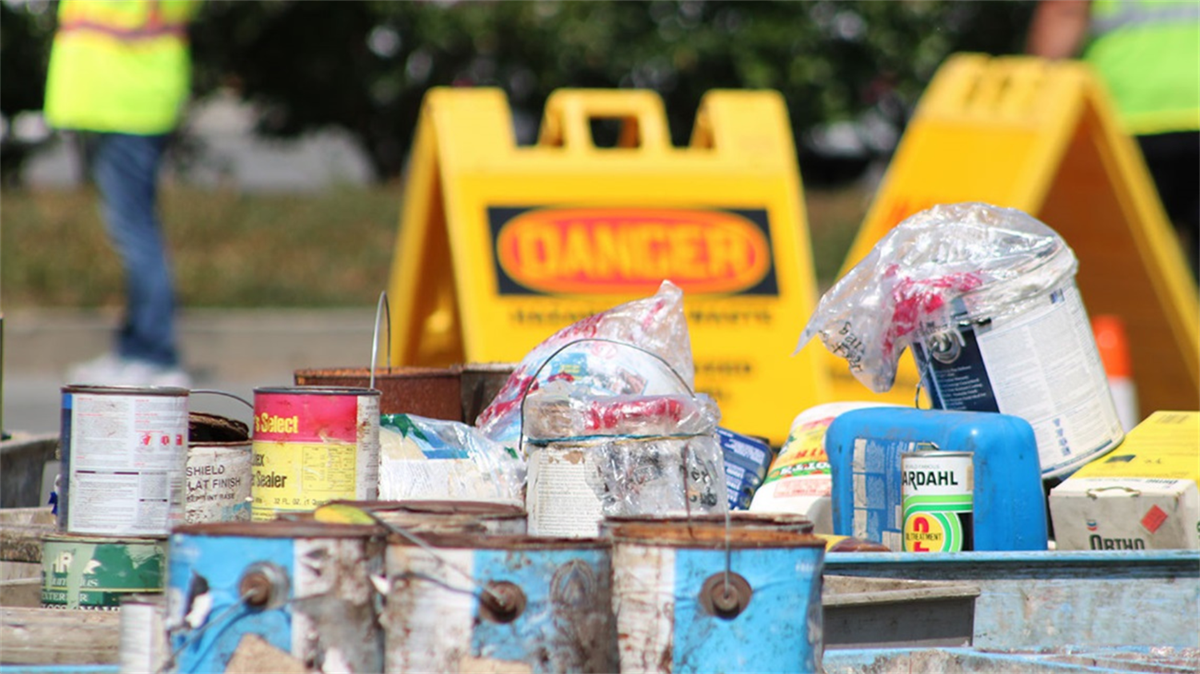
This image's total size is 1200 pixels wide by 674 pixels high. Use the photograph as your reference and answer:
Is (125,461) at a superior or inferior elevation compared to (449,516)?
superior

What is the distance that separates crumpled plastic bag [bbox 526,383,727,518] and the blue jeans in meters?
4.61

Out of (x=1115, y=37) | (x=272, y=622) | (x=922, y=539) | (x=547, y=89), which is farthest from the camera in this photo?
(x=547, y=89)

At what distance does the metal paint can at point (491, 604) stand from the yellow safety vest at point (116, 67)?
18.5ft

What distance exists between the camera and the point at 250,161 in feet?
77.2

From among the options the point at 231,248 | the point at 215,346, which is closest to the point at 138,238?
the point at 215,346

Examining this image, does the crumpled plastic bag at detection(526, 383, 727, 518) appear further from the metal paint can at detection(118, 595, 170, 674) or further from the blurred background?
the blurred background

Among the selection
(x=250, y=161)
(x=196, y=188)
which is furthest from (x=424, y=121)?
(x=250, y=161)

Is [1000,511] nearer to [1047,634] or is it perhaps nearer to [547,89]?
[1047,634]

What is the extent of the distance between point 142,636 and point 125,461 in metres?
0.45

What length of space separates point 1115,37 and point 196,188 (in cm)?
929

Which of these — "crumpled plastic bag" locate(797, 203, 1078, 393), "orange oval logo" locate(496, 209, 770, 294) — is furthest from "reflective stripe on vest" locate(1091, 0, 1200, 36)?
"crumpled plastic bag" locate(797, 203, 1078, 393)

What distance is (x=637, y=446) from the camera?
2.77 m

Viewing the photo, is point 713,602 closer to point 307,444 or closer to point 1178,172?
point 307,444

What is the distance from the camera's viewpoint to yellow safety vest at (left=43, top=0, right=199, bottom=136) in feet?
23.6
